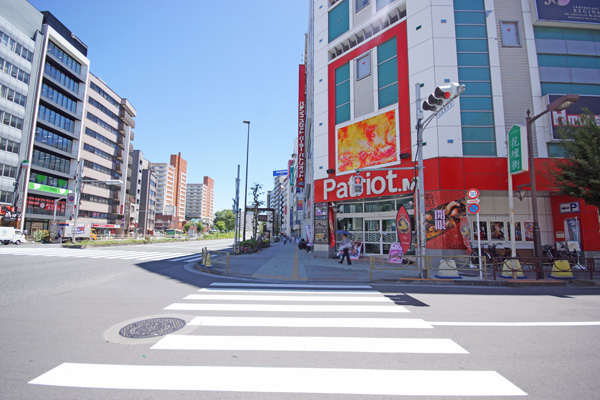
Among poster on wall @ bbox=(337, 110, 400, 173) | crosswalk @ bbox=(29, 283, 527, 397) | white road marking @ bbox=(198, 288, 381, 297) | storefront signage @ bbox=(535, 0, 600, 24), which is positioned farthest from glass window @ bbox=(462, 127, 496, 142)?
crosswalk @ bbox=(29, 283, 527, 397)

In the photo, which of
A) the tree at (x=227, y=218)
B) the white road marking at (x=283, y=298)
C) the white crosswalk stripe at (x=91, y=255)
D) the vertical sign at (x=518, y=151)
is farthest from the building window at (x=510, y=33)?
the tree at (x=227, y=218)

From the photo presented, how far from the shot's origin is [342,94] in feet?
72.3

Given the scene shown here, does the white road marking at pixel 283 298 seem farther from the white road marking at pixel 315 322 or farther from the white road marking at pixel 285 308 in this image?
the white road marking at pixel 315 322

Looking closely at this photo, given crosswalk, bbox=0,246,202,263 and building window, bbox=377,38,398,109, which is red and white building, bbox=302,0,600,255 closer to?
building window, bbox=377,38,398,109

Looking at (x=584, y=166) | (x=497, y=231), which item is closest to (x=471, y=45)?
(x=584, y=166)

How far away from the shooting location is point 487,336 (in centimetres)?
477

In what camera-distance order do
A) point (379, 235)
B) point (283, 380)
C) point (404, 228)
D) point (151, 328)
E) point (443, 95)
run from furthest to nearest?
1. point (379, 235)
2. point (404, 228)
3. point (443, 95)
4. point (151, 328)
5. point (283, 380)

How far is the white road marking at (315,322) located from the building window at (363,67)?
754 inches

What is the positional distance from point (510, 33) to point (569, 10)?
435cm

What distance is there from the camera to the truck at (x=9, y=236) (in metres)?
29.1

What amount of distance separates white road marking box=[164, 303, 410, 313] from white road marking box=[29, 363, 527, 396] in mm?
2828

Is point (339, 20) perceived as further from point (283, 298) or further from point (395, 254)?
point (283, 298)

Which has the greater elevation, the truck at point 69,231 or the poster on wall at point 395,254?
the truck at point 69,231

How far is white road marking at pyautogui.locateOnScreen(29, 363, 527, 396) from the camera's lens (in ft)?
9.91
